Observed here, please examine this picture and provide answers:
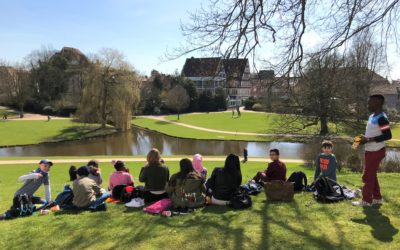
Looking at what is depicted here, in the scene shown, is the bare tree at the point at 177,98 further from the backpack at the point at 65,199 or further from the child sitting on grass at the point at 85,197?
the child sitting on grass at the point at 85,197

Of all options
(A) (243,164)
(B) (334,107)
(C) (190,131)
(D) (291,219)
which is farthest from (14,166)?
(C) (190,131)

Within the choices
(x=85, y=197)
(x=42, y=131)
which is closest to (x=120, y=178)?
(x=85, y=197)

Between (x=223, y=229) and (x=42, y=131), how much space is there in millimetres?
39236

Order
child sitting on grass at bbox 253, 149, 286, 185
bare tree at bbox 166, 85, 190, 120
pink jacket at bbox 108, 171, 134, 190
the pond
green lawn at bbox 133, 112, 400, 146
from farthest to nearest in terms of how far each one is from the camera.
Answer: bare tree at bbox 166, 85, 190, 120 → the pond → green lawn at bbox 133, 112, 400, 146 → pink jacket at bbox 108, 171, 134, 190 → child sitting on grass at bbox 253, 149, 286, 185

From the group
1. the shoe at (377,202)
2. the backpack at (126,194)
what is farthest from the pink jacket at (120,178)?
the shoe at (377,202)

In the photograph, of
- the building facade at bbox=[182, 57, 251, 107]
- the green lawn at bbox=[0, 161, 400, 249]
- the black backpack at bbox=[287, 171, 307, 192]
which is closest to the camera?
the green lawn at bbox=[0, 161, 400, 249]

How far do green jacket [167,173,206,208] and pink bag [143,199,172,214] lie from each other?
0.10m

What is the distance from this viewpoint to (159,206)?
6.34 meters

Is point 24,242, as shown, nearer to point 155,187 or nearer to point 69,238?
point 69,238

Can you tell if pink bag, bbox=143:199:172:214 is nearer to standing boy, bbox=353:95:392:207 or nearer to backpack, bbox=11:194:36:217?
backpack, bbox=11:194:36:217

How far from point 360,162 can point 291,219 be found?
1263 cm

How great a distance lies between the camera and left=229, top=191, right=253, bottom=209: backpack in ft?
21.0

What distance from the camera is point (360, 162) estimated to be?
16.8 metres

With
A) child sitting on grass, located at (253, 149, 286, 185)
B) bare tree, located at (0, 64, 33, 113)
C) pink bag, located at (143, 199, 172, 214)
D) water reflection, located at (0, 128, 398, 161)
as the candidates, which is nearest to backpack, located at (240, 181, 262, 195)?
child sitting on grass, located at (253, 149, 286, 185)
